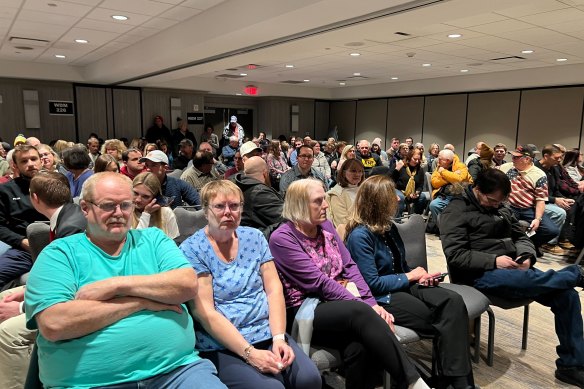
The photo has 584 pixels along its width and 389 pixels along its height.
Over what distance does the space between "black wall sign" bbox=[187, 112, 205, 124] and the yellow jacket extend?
9519mm

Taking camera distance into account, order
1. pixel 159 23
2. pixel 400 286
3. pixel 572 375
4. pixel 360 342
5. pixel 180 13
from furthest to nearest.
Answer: pixel 159 23 < pixel 180 13 < pixel 572 375 < pixel 400 286 < pixel 360 342

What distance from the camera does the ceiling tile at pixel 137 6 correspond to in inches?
204

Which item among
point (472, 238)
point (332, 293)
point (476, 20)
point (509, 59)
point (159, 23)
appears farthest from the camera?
point (509, 59)

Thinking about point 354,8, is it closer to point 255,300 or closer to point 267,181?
point 267,181

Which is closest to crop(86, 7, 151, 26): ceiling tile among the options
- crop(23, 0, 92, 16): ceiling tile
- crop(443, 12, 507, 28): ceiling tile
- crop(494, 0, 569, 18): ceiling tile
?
crop(23, 0, 92, 16): ceiling tile

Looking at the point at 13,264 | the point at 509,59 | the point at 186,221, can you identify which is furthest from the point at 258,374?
the point at 509,59

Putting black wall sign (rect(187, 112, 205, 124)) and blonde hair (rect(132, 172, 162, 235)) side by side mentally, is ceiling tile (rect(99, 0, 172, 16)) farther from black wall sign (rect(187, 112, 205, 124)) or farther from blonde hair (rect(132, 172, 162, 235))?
black wall sign (rect(187, 112, 205, 124))

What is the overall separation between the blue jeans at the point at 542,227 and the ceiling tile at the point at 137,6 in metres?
5.19

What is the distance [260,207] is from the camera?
3.20 meters

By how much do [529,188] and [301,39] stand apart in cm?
353

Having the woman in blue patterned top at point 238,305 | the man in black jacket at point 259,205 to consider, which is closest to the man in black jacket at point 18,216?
the man in black jacket at point 259,205

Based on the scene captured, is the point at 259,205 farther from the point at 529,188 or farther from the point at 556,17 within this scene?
the point at 556,17

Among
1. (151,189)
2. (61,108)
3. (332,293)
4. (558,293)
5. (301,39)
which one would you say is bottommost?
(558,293)

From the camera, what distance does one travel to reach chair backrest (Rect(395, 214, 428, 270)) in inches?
117
